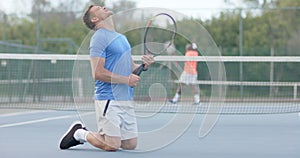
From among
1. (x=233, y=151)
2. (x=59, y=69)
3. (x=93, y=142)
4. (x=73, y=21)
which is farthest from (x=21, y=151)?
(x=73, y=21)

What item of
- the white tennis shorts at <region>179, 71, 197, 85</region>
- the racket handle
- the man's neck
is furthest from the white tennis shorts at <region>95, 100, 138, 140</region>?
the white tennis shorts at <region>179, 71, 197, 85</region>

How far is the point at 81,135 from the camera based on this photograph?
670 cm

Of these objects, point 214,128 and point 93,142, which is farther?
point 214,128

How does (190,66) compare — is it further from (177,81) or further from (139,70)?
(139,70)

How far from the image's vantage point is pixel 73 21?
24734 millimetres

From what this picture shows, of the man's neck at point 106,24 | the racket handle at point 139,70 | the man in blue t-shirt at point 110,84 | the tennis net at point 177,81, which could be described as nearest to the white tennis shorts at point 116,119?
the man in blue t-shirt at point 110,84

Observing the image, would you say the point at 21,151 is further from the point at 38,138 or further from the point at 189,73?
the point at 189,73

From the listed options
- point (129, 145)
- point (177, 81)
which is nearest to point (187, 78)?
point (177, 81)

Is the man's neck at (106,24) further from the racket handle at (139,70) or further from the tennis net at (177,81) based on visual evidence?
the tennis net at (177,81)

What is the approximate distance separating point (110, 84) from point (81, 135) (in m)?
0.60

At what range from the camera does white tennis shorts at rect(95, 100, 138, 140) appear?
645 centimetres

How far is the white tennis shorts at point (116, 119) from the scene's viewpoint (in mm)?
6449

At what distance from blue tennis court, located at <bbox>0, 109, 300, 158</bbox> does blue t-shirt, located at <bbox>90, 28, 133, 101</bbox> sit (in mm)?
544

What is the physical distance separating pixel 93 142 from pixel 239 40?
42.1 feet
